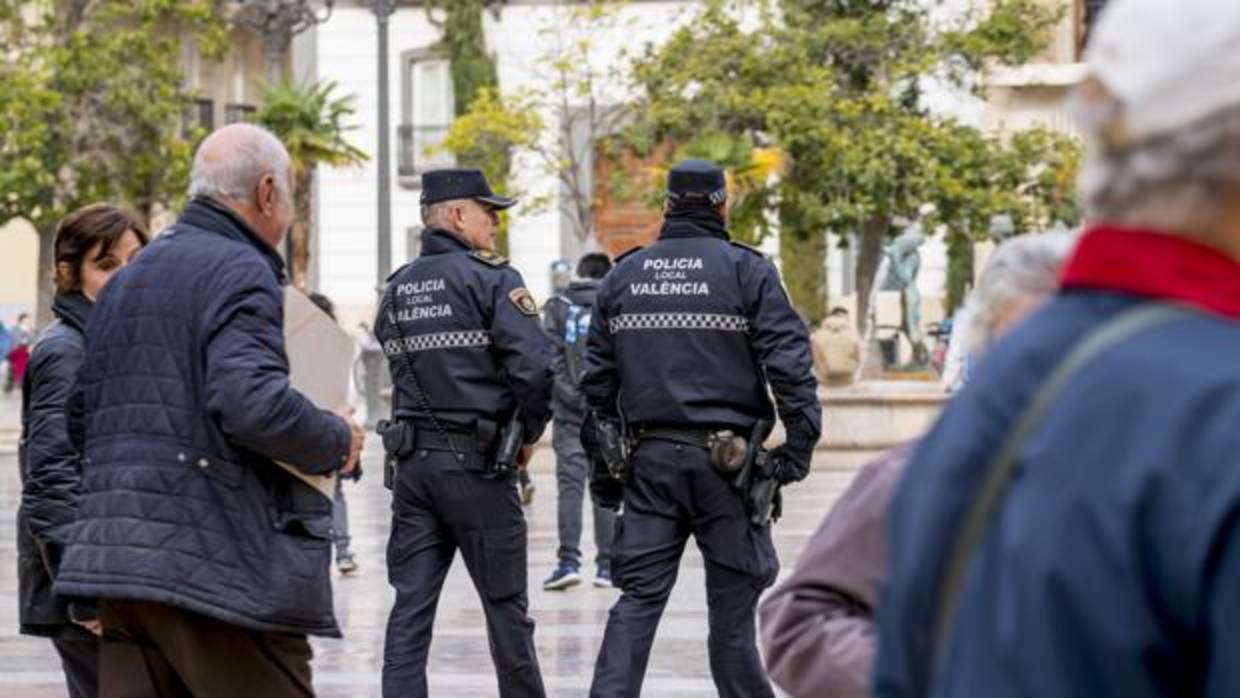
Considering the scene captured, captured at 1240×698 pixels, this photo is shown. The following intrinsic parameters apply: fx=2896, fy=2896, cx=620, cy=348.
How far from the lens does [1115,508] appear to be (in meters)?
2.28

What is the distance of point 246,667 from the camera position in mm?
6082

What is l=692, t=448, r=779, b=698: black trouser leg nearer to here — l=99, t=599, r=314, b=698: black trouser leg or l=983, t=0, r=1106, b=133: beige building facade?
l=99, t=599, r=314, b=698: black trouser leg

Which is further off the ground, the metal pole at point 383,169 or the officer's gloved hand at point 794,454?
the officer's gloved hand at point 794,454

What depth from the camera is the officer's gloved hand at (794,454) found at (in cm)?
908

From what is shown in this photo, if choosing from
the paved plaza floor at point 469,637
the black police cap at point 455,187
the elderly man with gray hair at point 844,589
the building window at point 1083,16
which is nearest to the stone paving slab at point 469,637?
the paved plaza floor at point 469,637

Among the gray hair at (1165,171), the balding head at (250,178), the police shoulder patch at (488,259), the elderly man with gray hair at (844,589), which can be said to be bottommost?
the police shoulder patch at (488,259)

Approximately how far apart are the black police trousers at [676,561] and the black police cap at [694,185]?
79 cm

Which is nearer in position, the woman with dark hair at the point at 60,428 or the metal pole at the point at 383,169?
the woman with dark hair at the point at 60,428

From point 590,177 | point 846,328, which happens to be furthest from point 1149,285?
point 590,177

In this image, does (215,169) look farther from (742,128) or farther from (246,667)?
(742,128)

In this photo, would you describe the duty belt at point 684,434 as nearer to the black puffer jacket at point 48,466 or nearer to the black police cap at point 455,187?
the black police cap at point 455,187

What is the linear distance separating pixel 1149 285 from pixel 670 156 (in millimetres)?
40913

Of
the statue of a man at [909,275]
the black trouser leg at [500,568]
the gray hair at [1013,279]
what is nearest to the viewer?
the gray hair at [1013,279]

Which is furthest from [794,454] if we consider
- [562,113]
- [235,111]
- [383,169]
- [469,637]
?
[235,111]
